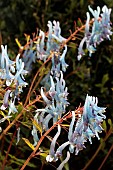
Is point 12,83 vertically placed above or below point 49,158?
above

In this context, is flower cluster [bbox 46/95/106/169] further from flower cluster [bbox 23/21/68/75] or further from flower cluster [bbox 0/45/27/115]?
flower cluster [bbox 23/21/68/75]

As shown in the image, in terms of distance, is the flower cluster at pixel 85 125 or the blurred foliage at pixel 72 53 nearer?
the flower cluster at pixel 85 125

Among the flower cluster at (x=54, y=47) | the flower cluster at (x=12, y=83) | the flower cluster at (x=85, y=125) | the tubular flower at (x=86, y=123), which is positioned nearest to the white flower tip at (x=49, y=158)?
the flower cluster at (x=85, y=125)

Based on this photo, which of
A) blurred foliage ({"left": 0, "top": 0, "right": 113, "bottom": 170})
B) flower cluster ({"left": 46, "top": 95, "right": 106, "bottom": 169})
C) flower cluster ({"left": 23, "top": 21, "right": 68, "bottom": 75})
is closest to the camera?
flower cluster ({"left": 46, "top": 95, "right": 106, "bottom": 169})

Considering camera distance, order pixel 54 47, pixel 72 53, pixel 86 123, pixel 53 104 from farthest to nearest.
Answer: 1. pixel 72 53
2. pixel 54 47
3. pixel 53 104
4. pixel 86 123

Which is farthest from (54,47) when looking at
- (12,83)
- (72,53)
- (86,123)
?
(86,123)

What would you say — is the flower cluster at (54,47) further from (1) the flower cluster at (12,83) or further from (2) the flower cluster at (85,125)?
(2) the flower cluster at (85,125)

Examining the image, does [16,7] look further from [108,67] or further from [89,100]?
[89,100]

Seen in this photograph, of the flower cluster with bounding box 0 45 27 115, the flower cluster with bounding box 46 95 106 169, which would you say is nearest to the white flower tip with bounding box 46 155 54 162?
the flower cluster with bounding box 46 95 106 169

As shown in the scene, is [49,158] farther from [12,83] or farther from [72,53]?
[72,53]
